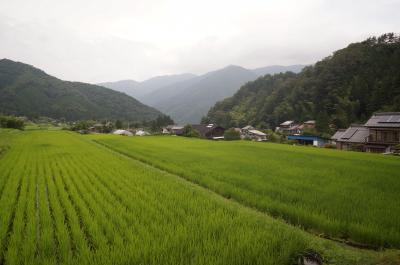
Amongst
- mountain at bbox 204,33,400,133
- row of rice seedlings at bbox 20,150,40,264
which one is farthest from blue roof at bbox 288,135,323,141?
row of rice seedlings at bbox 20,150,40,264

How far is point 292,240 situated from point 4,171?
13082mm

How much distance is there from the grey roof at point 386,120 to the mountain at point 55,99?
9941cm

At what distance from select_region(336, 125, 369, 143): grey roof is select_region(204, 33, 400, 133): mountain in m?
14.8

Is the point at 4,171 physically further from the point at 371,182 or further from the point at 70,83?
the point at 70,83

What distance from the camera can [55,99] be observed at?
110250 millimetres

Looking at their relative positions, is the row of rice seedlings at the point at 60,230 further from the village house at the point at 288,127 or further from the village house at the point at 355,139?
the village house at the point at 288,127

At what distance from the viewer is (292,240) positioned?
15.1ft

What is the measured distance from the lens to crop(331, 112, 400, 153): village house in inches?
1044

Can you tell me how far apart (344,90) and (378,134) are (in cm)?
2988

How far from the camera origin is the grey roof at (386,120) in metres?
26.3

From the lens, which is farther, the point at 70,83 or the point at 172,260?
the point at 70,83

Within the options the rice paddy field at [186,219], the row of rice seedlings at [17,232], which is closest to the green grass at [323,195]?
the rice paddy field at [186,219]

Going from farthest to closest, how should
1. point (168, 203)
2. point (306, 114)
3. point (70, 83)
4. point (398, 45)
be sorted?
point (70, 83) < point (306, 114) < point (398, 45) < point (168, 203)

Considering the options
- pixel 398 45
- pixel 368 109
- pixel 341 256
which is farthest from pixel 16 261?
pixel 398 45
